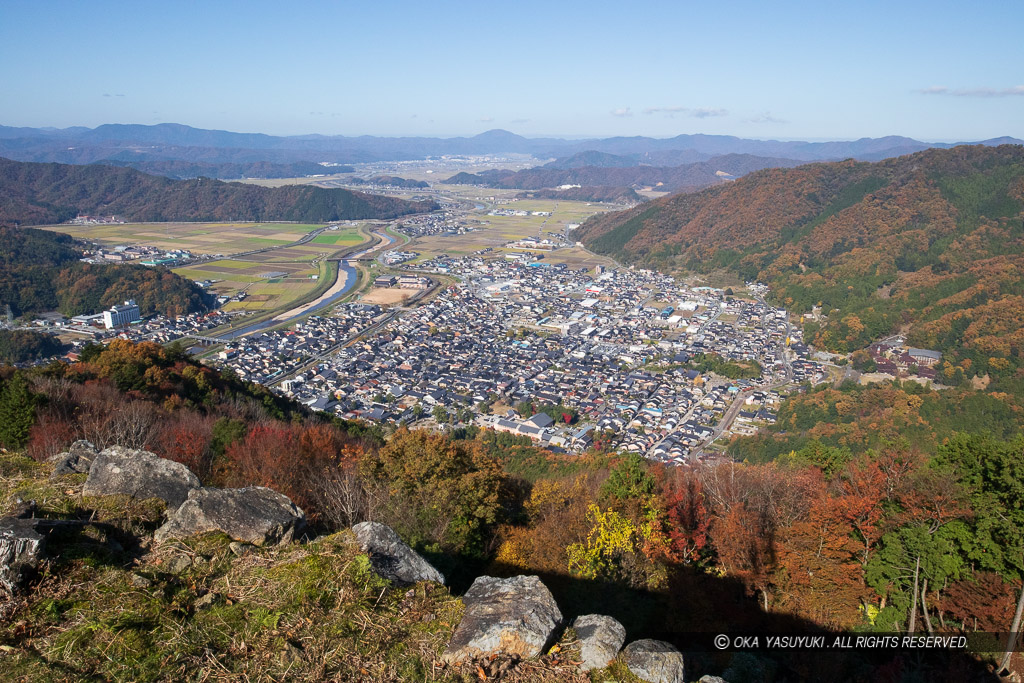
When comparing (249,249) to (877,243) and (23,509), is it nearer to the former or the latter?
(877,243)

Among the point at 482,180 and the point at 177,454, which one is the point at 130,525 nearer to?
the point at 177,454

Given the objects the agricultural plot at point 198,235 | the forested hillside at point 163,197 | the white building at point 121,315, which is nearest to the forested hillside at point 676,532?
the white building at point 121,315

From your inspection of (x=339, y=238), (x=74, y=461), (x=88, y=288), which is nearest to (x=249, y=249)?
(x=339, y=238)

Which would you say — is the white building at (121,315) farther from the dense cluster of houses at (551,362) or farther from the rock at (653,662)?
the rock at (653,662)

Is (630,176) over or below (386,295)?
over

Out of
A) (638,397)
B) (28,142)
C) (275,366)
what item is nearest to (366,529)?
(638,397)

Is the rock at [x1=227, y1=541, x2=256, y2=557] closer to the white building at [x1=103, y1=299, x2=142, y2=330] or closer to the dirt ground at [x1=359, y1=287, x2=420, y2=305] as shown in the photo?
the white building at [x1=103, y1=299, x2=142, y2=330]

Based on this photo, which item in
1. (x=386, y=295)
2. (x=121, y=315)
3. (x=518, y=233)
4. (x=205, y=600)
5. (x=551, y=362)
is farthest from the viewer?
(x=518, y=233)
